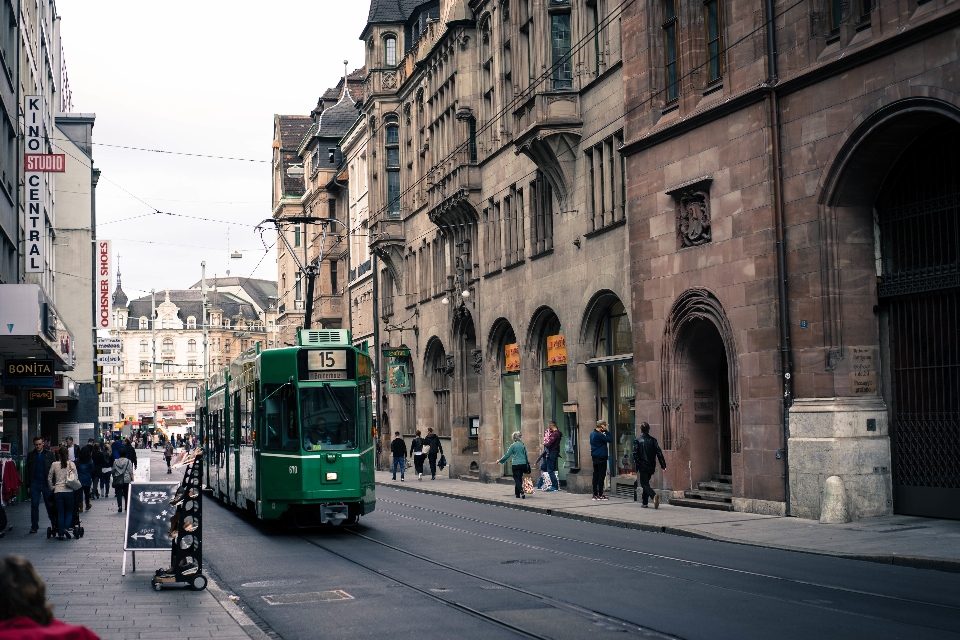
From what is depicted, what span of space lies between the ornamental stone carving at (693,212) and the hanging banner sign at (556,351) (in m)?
8.78

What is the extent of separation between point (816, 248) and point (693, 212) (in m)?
4.22

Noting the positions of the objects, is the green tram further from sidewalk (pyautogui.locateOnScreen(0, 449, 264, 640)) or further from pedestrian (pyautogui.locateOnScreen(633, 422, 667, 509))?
pedestrian (pyautogui.locateOnScreen(633, 422, 667, 509))

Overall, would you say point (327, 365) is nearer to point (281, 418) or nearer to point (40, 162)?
point (281, 418)

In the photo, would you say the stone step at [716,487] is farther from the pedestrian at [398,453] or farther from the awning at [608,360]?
the pedestrian at [398,453]

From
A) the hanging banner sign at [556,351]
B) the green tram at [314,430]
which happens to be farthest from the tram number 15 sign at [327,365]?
the hanging banner sign at [556,351]

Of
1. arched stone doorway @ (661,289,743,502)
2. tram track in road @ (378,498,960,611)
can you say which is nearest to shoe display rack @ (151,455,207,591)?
tram track in road @ (378,498,960,611)

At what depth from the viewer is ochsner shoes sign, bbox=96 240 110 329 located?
61.2 m

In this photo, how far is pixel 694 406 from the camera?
27078mm

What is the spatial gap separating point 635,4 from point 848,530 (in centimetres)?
1362

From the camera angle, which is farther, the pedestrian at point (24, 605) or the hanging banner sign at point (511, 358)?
the hanging banner sign at point (511, 358)

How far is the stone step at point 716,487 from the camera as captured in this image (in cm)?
2572

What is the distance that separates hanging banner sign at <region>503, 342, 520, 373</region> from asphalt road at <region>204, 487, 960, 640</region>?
17527mm

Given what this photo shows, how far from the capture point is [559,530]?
22.2m

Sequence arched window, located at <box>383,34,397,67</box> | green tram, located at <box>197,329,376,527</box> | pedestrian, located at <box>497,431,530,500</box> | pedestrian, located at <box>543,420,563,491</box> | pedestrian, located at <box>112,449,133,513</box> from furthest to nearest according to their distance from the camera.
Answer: arched window, located at <box>383,34,397,67</box> → pedestrian, located at <box>543,420,563,491</box> → pedestrian, located at <box>112,449,133,513</box> → pedestrian, located at <box>497,431,530,500</box> → green tram, located at <box>197,329,376,527</box>
